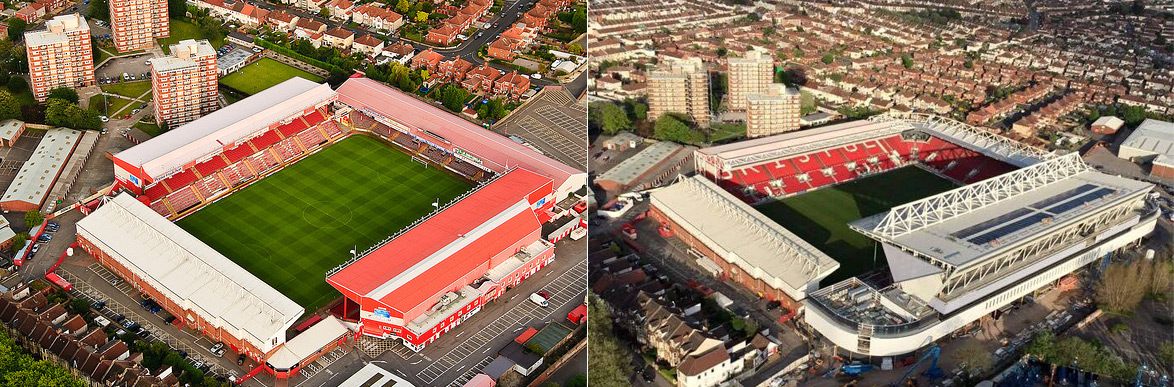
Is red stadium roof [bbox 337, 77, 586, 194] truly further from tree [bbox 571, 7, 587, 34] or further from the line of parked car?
the line of parked car

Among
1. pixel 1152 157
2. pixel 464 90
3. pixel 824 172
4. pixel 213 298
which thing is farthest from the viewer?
pixel 464 90

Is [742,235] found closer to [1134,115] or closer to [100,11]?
[1134,115]

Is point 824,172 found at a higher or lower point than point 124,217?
higher

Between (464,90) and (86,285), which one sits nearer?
(86,285)

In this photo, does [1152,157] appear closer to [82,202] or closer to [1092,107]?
[1092,107]

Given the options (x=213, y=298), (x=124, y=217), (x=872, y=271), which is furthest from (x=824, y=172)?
(x=124, y=217)

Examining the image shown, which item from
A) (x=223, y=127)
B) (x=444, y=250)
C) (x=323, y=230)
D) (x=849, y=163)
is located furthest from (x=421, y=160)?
(x=849, y=163)
